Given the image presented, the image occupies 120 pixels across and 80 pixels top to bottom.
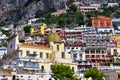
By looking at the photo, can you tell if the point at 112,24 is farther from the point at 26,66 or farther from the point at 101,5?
the point at 26,66

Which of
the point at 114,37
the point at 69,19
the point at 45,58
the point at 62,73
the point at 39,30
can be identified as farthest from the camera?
the point at 69,19

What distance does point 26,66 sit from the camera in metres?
72.4

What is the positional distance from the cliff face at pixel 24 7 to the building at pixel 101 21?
27348 mm

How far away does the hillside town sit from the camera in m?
72.9

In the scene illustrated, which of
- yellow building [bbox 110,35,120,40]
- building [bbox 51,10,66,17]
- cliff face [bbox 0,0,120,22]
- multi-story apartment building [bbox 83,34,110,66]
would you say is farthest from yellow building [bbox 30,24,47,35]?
cliff face [bbox 0,0,120,22]

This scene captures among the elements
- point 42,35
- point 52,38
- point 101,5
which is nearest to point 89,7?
point 101,5

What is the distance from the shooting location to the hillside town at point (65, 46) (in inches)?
2869

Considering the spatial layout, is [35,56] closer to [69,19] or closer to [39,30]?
[39,30]

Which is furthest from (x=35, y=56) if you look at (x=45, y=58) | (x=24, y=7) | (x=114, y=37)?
(x=24, y=7)

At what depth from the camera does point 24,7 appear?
176 m

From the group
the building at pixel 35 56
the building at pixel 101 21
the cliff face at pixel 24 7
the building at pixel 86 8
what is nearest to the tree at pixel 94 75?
the building at pixel 35 56

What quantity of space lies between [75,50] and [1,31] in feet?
163

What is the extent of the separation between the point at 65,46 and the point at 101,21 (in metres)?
31.4

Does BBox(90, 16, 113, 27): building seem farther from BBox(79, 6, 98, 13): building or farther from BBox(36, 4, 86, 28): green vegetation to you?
BBox(79, 6, 98, 13): building
